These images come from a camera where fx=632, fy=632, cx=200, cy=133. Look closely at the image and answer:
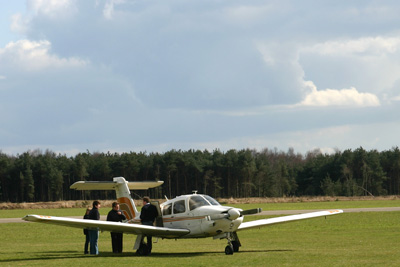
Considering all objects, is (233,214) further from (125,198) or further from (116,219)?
(125,198)

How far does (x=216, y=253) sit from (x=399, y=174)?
12705 cm

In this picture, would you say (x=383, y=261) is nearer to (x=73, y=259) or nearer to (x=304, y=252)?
(x=304, y=252)

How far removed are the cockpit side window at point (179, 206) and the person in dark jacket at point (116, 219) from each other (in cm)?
215

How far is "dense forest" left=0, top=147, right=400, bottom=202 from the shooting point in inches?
5005

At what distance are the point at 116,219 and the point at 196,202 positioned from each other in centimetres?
316

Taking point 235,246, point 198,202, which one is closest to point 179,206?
point 198,202

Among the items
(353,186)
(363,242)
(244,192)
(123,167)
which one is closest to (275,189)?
(244,192)

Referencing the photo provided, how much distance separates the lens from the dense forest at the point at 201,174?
12712 cm

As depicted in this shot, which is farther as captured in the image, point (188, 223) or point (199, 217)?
point (188, 223)

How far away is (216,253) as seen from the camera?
22.3 m

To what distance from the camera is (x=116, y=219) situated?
76.6 feet

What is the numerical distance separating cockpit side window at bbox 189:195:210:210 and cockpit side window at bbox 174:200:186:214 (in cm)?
30

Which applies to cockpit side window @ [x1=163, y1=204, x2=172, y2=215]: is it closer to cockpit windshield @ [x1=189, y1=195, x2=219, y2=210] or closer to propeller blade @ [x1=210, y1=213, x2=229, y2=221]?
cockpit windshield @ [x1=189, y1=195, x2=219, y2=210]

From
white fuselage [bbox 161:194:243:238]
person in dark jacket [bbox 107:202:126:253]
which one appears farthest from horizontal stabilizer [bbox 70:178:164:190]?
white fuselage [bbox 161:194:243:238]
